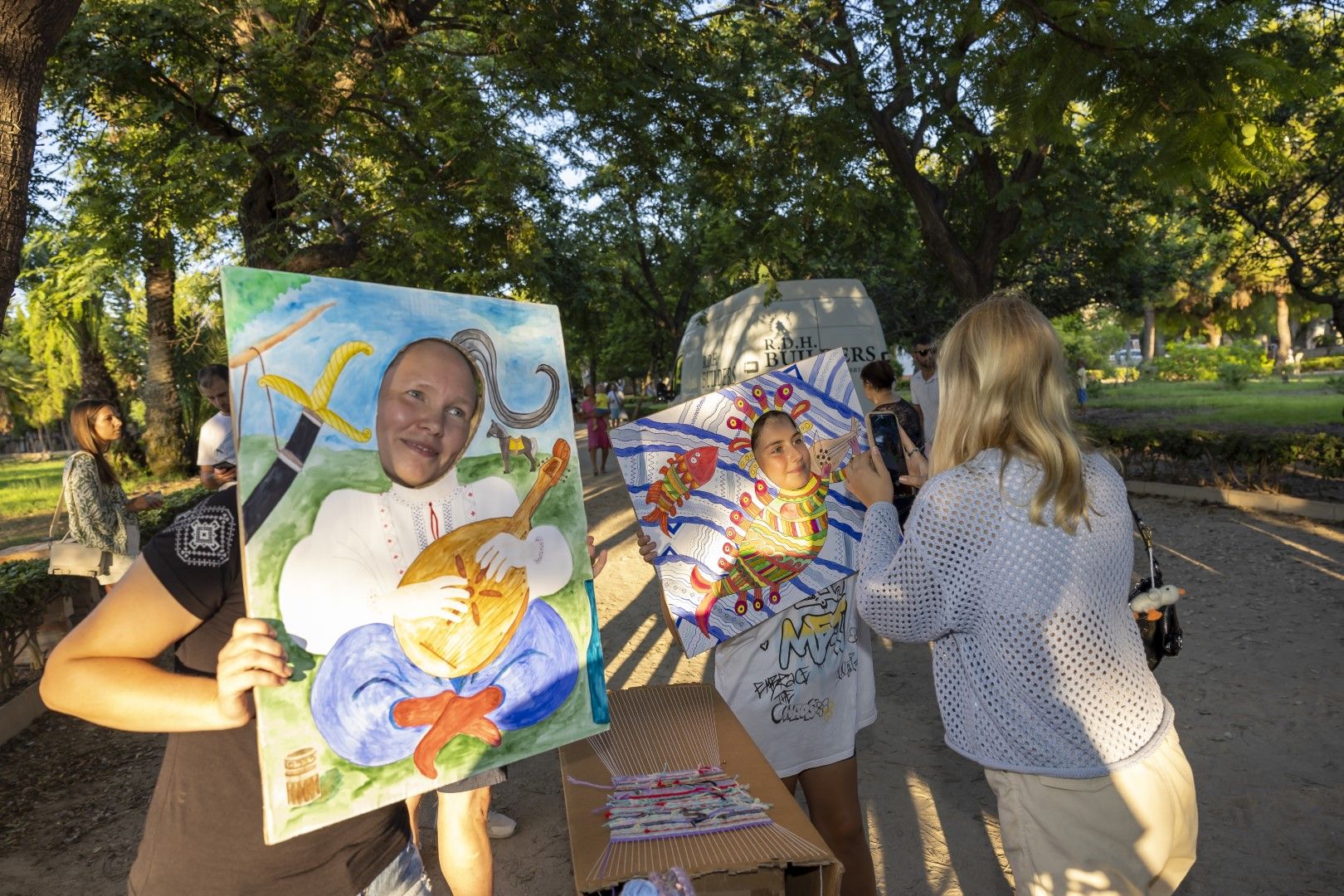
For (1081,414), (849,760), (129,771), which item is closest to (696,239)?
(1081,414)

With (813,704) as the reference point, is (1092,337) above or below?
above

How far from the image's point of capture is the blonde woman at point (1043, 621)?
73.8 inches

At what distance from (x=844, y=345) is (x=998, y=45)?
4.41 meters

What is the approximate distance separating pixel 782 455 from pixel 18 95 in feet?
10.1

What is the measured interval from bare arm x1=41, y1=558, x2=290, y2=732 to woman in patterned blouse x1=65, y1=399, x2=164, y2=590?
4.90 metres

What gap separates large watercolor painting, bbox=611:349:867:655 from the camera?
2.89m

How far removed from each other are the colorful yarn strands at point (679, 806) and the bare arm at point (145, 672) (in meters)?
0.88

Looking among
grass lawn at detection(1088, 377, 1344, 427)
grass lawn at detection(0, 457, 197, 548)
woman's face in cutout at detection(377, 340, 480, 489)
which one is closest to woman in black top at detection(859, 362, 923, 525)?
woman's face in cutout at detection(377, 340, 480, 489)

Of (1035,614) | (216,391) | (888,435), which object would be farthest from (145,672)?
(888,435)

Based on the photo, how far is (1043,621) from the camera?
1.87m

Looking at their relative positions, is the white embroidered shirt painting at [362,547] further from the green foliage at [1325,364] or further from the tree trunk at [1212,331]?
the tree trunk at [1212,331]

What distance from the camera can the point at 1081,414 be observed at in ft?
72.7

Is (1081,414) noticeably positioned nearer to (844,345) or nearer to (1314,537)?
(1314,537)

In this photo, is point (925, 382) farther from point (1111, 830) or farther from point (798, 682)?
point (1111, 830)
